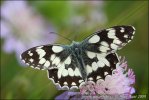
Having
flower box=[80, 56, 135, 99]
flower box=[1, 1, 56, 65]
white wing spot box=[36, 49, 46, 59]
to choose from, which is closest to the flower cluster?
flower box=[80, 56, 135, 99]

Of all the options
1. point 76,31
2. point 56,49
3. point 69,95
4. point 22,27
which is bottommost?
point 69,95

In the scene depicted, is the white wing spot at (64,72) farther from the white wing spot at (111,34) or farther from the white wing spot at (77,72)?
the white wing spot at (111,34)

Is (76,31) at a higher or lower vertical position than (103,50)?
higher

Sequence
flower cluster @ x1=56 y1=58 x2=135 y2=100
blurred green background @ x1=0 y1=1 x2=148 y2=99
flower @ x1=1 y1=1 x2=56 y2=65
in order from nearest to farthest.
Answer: flower cluster @ x1=56 y1=58 x2=135 y2=100
blurred green background @ x1=0 y1=1 x2=148 y2=99
flower @ x1=1 y1=1 x2=56 y2=65

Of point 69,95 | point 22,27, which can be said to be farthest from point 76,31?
point 69,95

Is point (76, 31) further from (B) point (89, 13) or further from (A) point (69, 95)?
(A) point (69, 95)

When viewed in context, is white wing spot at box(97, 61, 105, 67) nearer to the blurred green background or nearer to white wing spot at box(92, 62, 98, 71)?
white wing spot at box(92, 62, 98, 71)
